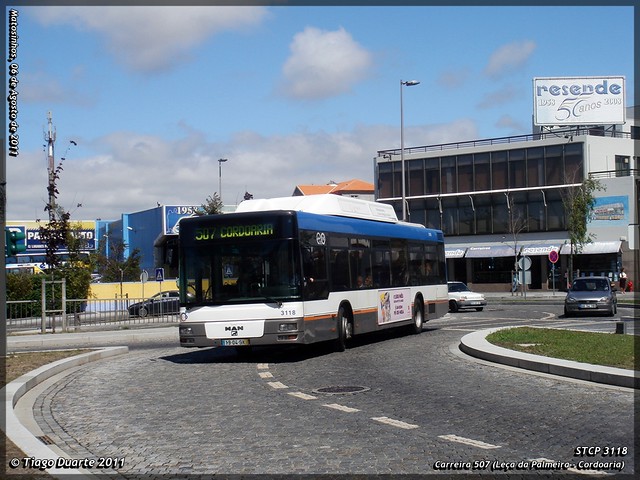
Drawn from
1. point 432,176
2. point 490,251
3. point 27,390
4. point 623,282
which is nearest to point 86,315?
point 27,390

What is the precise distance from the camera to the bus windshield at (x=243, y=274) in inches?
708

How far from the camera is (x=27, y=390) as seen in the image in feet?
46.4

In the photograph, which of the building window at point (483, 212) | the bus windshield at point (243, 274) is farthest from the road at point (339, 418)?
the building window at point (483, 212)

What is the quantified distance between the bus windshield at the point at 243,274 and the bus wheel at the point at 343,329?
241 centimetres

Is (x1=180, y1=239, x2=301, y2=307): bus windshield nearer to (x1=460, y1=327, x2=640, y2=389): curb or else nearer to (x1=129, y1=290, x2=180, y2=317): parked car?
(x1=460, y1=327, x2=640, y2=389): curb

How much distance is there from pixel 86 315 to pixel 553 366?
68.4 ft

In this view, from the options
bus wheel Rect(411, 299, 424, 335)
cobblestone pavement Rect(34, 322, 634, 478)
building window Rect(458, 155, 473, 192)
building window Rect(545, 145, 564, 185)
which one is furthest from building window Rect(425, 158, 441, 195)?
cobblestone pavement Rect(34, 322, 634, 478)

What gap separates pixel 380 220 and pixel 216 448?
15.3 m

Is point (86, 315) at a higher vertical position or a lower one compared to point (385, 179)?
lower

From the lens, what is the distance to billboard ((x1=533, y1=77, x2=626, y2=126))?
71.1 m

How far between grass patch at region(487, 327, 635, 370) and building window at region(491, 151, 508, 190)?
4974 centimetres

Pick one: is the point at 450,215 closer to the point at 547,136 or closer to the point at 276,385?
the point at 547,136

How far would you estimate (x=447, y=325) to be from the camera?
99.5 ft

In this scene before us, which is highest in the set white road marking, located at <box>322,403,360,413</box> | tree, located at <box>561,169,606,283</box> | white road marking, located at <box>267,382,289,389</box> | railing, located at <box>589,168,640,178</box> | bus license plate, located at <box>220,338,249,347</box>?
railing, located at <box>589,168,640,178</box>
